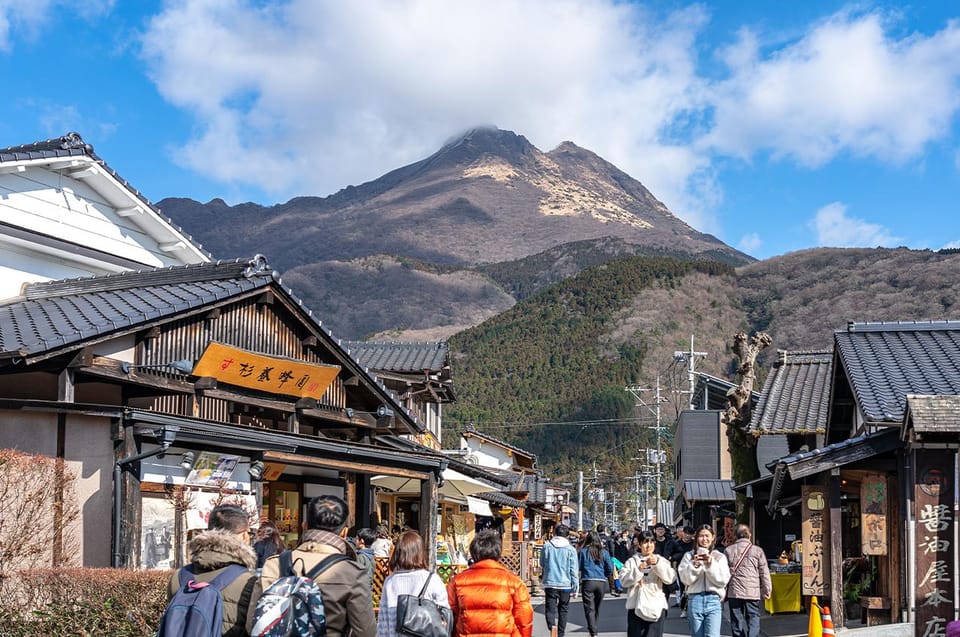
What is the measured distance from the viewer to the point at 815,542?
1608 cm

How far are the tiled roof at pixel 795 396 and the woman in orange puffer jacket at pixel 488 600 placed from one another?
16382 millimetres

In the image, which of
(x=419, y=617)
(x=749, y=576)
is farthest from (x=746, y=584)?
(x=419, y=617)

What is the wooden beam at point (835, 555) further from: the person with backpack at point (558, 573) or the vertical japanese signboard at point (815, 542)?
the person with backpack at point (558, 573)

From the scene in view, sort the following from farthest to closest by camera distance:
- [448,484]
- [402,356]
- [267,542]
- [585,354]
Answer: [585,354]
[402,356]
[448,484]
[267,542]

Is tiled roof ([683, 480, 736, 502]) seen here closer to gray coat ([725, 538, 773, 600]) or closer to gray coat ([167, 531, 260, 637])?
gray coat ([725, 538, 773, 600])

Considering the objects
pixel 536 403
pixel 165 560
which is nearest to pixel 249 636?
pixel 165 560

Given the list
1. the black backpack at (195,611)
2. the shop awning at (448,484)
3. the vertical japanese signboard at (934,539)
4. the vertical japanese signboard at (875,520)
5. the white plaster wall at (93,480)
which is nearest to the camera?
the black backpack at (195,611)

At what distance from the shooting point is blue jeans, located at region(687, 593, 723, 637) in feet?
38.0

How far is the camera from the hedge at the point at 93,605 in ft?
30.6

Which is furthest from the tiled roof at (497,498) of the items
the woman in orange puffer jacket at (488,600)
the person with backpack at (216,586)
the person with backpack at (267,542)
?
the person with backpack at (216,586)

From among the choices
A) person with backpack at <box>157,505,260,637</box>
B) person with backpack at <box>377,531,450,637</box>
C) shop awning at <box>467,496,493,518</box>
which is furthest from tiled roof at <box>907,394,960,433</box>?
shop awning at <box>467,496,493,518</box>

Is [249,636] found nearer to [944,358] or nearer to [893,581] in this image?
[893,581]

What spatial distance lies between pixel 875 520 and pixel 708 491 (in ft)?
91.8

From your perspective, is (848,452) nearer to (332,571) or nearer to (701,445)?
(332,571)
